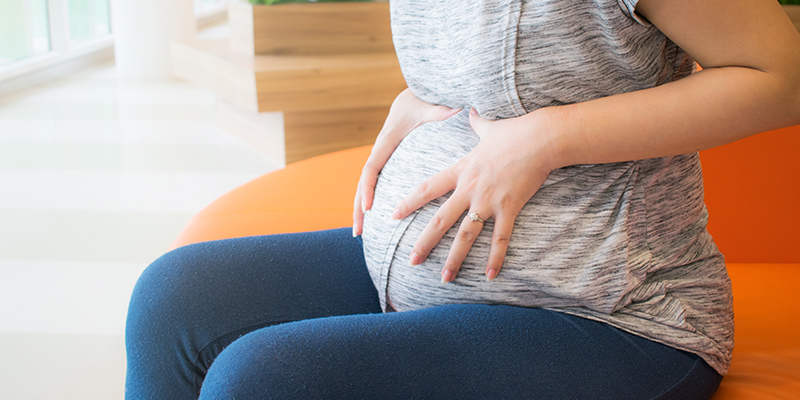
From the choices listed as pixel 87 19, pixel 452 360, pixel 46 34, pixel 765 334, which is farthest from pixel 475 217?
pixel 87 19

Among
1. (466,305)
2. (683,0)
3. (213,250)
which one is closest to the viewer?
(683,0)

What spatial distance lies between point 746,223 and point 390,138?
73cm

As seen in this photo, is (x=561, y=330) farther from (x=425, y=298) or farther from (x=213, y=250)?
(x=213, y=250)

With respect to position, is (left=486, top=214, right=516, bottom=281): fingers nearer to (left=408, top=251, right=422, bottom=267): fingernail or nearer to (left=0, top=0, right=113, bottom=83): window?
(left=408, top=251, right=422, bottom=267): fingernail

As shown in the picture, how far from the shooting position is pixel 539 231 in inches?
24.9

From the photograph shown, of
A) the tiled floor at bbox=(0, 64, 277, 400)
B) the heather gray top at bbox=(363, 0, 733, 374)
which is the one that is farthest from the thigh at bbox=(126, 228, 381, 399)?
the tiled floor at bbox=(0, 64, 277, 400)

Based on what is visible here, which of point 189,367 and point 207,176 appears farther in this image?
point 207,176

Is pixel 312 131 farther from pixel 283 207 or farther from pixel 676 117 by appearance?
pixel 676 117

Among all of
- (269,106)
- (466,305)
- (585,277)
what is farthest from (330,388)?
(269,106)

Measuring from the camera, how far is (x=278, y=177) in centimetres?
153

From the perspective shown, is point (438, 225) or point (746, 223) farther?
point (746, 223)

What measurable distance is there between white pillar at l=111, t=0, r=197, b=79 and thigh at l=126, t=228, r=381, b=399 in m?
4.19

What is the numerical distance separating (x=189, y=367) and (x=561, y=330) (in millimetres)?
420

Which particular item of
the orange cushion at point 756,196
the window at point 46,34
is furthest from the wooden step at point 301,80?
the window at point 46,34
